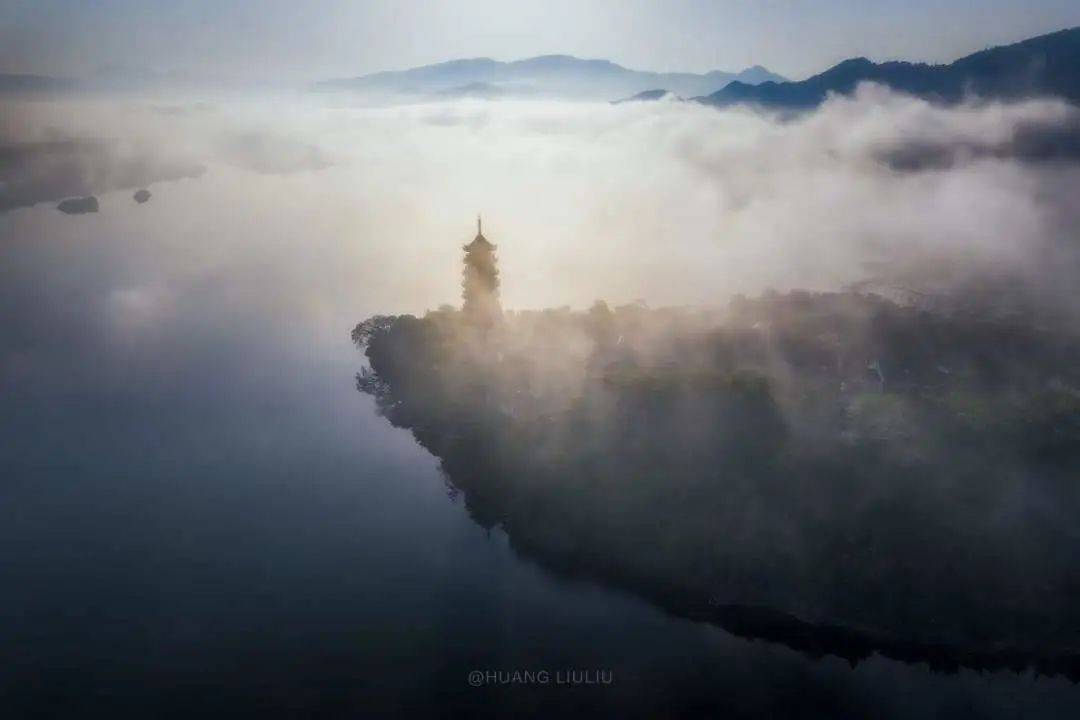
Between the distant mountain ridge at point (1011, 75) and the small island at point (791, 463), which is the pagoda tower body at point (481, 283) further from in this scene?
the distant mountain ridge at point (1011, 75)

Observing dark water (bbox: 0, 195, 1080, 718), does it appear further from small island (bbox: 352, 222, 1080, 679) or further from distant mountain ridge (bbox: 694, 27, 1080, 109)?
distant mountain ridge (bbox: 694, 27, 1080, 109)

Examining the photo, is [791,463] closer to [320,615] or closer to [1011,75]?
[320,615]

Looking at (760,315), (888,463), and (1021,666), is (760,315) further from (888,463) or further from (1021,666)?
(1021,666)

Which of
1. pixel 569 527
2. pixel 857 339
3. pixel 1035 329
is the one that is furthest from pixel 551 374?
pixel 1035 329

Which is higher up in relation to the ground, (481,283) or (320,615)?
(481,283)

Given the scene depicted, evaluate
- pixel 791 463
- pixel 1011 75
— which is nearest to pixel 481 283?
pixel 791 463

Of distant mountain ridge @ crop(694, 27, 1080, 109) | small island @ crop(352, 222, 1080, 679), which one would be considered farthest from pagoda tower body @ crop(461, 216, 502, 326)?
Answer: distant mountain ridge @ crop(694, 27, 1080, 109)
